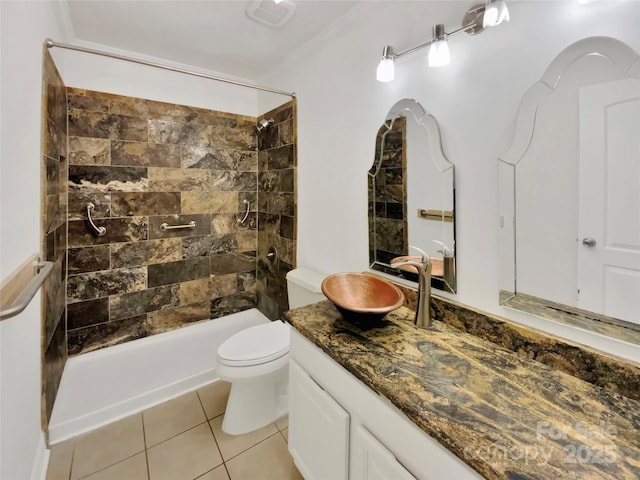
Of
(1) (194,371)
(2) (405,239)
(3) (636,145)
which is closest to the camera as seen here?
(3) (636,145)

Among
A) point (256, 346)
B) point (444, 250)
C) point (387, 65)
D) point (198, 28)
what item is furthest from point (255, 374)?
point (198, 28)

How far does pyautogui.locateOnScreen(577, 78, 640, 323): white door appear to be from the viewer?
833mm

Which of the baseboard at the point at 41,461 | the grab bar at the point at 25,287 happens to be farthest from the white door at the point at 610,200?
the baseboard at the point at 41,461

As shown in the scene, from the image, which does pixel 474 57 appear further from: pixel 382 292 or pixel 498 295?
pixel 382 292

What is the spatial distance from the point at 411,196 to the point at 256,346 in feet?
4.09

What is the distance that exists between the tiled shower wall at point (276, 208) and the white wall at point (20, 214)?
1460mm

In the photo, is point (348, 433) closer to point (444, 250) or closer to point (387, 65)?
point (444, 250)

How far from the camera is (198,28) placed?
1892 millimetres

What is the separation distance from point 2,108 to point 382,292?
61.1 inches

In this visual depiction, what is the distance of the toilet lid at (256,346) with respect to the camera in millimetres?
1644

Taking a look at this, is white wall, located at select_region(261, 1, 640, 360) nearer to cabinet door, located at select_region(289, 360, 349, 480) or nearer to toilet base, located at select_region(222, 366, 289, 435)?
cabinet door, located at select_region(289, 360, 349, 480)

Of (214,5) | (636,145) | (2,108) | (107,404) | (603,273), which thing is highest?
(214,5)

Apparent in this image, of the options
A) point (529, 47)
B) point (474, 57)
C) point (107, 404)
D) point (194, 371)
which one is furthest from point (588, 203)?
point (107, 404)

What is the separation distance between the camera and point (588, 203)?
92 cm
